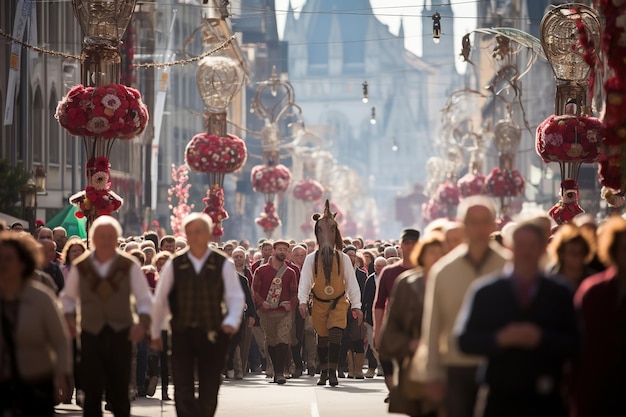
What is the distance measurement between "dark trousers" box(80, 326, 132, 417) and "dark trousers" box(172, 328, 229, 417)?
1.82 ft

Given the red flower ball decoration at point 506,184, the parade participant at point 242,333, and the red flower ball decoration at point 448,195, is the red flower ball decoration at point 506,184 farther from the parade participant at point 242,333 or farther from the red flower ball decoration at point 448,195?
the red flower ball decoration at point 448,195

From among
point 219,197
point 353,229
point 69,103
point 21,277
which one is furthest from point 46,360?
point 353,229

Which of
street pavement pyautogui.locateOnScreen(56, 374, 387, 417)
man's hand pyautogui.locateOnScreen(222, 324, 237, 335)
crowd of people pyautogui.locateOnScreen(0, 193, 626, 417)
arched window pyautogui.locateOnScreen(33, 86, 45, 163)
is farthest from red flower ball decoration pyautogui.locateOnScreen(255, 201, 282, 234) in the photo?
man's hand pyautogui.locateOnScreen(222, 324, 237, 335)

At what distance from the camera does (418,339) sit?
1233 cm

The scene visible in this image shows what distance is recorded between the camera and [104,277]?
13.2 metres

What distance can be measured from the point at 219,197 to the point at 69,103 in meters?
12.8

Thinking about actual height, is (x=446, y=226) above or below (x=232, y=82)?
below

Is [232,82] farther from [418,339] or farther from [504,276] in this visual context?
[504,276]

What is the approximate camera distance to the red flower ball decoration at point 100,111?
21703 mm

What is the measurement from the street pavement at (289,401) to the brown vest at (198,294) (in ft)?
7.66

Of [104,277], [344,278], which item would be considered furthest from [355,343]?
[104,277]

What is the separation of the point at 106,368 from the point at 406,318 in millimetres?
2547

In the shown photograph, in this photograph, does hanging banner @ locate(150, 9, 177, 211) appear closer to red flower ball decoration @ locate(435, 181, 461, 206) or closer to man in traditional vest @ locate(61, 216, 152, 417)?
red flower ball decoration @ locate(435, 181, 461, 206)

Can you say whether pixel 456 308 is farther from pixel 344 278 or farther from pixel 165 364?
pixel 344 278
